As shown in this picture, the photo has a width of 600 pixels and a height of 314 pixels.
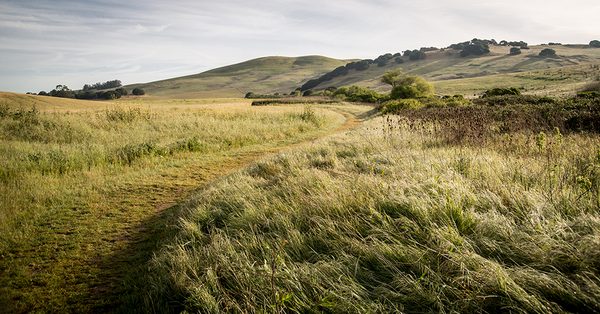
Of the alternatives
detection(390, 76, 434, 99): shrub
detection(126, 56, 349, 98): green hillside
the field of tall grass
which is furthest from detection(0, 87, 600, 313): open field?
detection(126, 56, 349, 98): green hillside

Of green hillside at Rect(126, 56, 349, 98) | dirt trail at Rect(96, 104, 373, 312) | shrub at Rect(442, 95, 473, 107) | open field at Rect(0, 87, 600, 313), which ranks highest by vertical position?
green hillside at Rect(126, 56, 349, 98)

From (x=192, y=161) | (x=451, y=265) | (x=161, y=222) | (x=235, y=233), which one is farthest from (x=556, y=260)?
(x=192, y=161)

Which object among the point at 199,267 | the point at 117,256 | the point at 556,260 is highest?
the point at 556,260

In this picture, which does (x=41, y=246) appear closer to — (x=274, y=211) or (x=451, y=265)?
(x=274, y=211)

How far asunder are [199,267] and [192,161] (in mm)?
8452

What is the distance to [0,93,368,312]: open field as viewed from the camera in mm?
4123

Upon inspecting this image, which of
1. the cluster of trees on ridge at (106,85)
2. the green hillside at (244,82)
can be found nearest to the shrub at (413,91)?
the green hillside at (244,82)

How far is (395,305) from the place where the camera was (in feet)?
8.27

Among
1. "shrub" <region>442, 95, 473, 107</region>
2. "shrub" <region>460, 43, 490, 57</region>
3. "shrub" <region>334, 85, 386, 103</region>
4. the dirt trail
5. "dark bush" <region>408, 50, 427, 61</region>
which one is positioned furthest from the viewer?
"dark bush" <region>408, 50, 427, 61</region>

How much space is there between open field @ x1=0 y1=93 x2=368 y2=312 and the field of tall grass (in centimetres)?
94

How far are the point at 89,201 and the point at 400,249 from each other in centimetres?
673

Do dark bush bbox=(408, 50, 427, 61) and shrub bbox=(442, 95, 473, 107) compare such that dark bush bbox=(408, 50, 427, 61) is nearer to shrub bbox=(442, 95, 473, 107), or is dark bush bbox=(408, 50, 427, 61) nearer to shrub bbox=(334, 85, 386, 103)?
shrub bbox=(334, 85, 386, 103)

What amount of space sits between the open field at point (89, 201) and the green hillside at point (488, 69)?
72.8 metres

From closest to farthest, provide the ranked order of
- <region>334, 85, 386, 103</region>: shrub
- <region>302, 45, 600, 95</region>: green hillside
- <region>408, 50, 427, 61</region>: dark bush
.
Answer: <region>334, 85, 386, 103</region>: shrub, <region>302, 45, 600, 95</region>: green hillside, <region>408, 50, 427, 61</region>: dark bush
